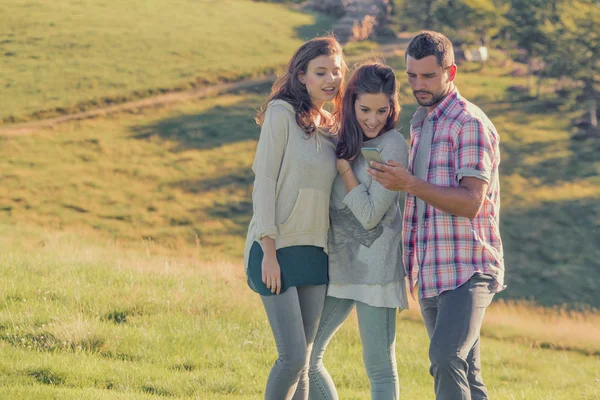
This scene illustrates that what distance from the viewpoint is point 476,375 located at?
214 inches

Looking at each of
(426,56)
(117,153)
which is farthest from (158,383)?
(117,153)

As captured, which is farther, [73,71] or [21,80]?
[73,71]

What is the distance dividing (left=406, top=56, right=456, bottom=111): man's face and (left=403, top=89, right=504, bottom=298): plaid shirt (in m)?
0.07

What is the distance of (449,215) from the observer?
5.04 meters

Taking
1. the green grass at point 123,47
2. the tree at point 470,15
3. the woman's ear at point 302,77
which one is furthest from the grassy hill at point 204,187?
the woman's ear at point 302,77

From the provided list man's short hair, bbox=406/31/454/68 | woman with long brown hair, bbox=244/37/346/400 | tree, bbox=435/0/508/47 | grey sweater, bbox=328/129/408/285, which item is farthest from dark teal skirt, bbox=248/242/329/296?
tree, bbox=435/0/508/47

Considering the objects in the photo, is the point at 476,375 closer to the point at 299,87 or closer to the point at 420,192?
the point at 420,192

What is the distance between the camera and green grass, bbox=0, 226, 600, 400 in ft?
21.8

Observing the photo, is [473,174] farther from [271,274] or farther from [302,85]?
[271,274]

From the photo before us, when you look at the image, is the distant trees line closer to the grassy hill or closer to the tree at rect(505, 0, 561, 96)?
the tree at rect(505, 0, 561, 96)

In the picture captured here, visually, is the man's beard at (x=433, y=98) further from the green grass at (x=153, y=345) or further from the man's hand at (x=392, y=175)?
the green grass at (x=153, y=345)

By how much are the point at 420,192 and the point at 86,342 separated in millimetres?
4220

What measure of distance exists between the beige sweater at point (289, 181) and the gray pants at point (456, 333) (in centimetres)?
98

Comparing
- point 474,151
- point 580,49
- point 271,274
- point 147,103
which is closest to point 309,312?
point 271,274
